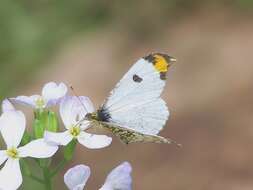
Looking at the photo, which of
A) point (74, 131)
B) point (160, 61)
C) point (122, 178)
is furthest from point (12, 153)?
point (160, 61)

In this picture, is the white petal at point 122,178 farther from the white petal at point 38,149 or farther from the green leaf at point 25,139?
the green leaf at point 25,139

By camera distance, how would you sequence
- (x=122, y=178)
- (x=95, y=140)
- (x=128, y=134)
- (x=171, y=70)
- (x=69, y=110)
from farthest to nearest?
(x=171, y=70)
(x=69, y=110)
(x=95, y=140)
(x=128, y=134)
(x=122, y=178)

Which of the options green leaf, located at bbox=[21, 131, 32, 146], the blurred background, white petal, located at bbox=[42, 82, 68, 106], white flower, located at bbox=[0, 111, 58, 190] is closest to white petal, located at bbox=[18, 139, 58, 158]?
white flower, located at bbox=[0, 111, 58, 190]

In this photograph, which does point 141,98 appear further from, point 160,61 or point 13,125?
point 13,125

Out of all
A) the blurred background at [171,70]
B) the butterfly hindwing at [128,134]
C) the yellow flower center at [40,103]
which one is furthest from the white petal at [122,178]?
the blurred background at [171,70]

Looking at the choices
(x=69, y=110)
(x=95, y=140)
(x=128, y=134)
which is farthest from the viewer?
(x=69, y=110)

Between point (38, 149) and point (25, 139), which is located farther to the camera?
point (25, 139)

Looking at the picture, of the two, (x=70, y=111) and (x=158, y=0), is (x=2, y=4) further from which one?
(x=70, y=111)
